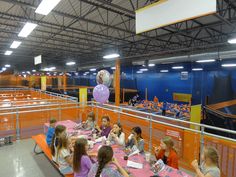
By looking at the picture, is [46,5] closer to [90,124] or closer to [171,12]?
[171,12]

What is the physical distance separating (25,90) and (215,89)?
51.0ft

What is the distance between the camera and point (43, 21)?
878 cm

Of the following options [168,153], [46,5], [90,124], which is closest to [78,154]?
[168,153]

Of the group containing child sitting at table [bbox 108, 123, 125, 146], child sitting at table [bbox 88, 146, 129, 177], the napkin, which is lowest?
the napkin

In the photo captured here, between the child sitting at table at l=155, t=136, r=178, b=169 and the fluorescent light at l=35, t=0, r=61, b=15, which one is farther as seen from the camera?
the fluorescent light at l=35, t=0, r=61, b=15

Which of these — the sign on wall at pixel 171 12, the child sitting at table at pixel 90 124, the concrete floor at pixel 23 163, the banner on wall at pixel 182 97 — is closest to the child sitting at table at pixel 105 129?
the child sitting at table at pixel 90 124

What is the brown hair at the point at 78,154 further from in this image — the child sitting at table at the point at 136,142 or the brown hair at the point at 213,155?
the brown hair at the point at 213,155

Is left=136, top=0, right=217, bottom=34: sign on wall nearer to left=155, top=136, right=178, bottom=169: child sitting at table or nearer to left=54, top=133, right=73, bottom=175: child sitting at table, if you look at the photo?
left=155, top=136, right=178, bottom=169: child sitting at table

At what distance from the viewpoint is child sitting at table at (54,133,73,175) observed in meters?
3.10

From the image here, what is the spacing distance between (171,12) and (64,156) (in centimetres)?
307

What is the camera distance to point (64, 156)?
3090 millimetres

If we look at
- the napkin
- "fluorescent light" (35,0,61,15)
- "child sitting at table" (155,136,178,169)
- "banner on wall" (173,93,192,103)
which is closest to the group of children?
"child sitting at table" (155,136,178,169)

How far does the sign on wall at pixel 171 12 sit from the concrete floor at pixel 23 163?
11.8 ft

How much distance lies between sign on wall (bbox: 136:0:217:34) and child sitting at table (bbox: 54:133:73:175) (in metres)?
2.50
